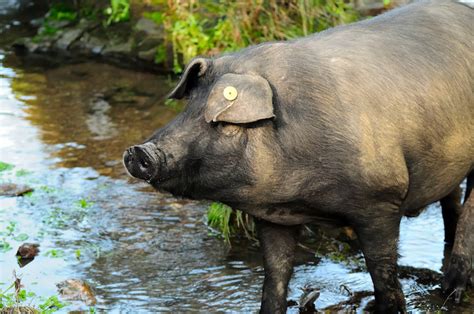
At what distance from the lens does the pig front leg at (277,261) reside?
6062 millimetres

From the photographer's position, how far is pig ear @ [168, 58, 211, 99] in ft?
17.9

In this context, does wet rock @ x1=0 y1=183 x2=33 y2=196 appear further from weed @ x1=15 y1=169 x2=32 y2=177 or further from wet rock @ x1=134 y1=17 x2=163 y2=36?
wet rock @ x1=134 y1=17 x2=163 y2=36

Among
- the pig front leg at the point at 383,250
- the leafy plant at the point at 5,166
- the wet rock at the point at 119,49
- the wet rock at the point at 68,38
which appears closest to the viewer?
the pig front leg at the point at 383,250

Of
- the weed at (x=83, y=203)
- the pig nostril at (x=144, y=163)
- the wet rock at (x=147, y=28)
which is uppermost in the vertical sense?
the pig nostril at (x=144, y=163)

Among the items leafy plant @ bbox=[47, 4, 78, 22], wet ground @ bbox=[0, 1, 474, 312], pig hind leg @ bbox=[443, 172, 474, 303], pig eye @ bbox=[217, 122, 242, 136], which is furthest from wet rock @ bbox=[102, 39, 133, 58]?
pig eye @ bbox=[217, 122, 242, 136]

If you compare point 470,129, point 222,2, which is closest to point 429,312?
point 470,129

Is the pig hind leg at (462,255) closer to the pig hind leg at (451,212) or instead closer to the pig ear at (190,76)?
the pig hind leg at (451,212)

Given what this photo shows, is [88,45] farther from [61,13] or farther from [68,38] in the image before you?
[61,13]

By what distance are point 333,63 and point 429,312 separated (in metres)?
1.67

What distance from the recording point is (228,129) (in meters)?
5.38

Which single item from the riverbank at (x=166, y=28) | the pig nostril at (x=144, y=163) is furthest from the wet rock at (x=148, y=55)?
the pig nostril at (x=144, y=163)

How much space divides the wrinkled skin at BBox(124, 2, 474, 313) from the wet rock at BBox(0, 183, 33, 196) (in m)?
3.05

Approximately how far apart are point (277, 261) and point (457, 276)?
124 centimetres

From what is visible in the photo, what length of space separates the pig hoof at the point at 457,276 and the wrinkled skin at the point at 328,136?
58 centimetres
